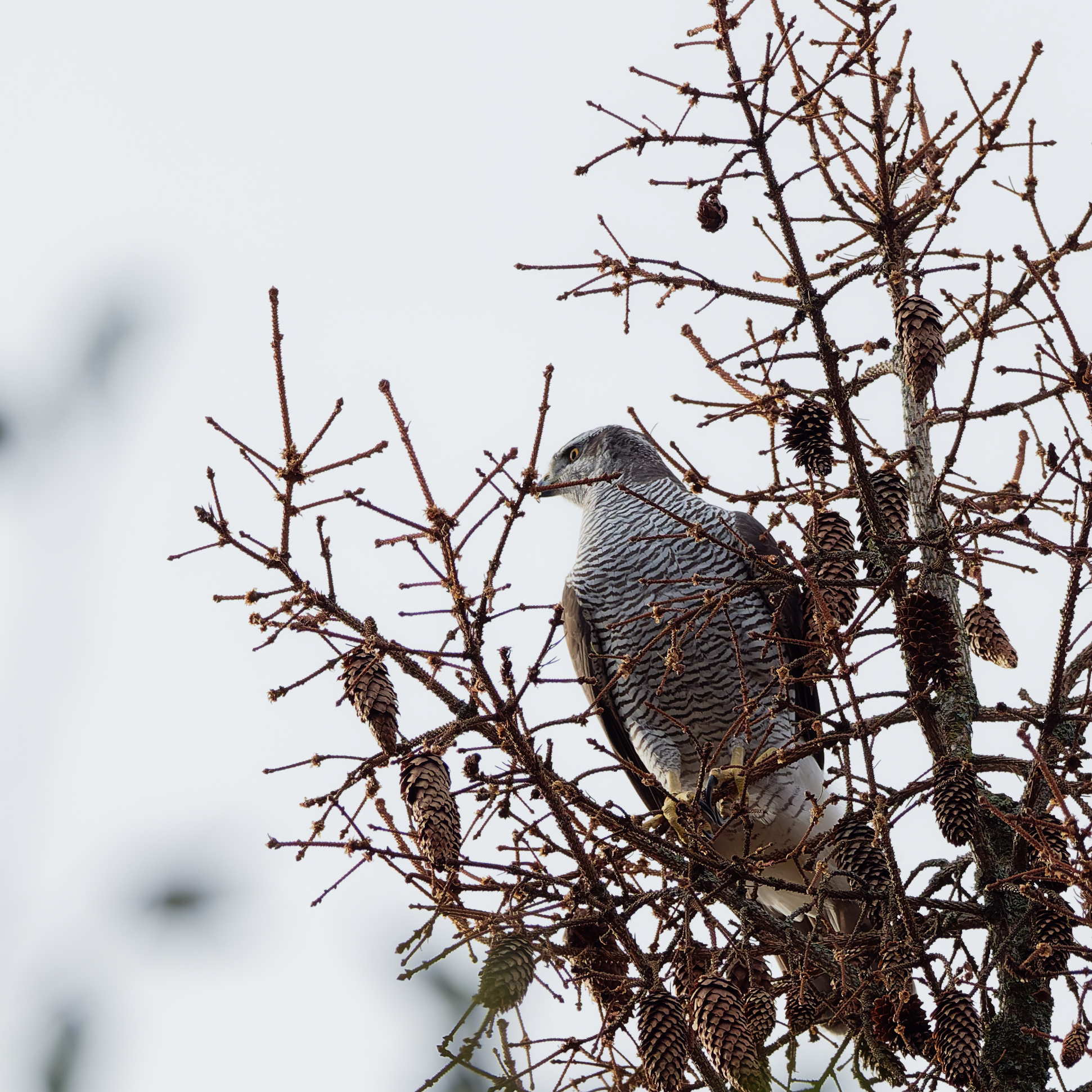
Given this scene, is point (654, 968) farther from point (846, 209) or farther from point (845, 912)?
point (846, 209)

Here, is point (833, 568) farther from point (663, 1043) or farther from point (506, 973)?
point (506, 973)

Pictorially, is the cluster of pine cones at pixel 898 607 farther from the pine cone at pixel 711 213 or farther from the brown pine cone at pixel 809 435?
the pine cone at pixel 711 213

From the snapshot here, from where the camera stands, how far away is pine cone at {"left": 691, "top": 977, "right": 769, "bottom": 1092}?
2850 millimetres

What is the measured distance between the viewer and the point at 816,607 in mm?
3189

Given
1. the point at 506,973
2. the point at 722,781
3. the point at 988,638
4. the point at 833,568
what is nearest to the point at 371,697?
the point at 506,973

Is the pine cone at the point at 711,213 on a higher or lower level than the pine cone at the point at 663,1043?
higher

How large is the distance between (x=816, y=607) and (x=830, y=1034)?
274 centimetres

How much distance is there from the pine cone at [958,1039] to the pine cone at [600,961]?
2.77 feet

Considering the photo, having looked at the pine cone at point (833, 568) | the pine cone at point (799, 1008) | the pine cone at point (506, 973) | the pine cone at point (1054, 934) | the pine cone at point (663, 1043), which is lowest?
the pine cone at point (506, 973)

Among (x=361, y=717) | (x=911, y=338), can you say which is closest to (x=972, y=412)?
(x=911, y=338)

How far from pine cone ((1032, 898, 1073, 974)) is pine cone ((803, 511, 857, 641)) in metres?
0.99

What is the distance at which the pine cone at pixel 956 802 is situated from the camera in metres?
3.48

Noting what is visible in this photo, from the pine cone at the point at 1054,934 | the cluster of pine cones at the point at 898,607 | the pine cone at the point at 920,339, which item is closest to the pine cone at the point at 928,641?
the cluster of pine cones at the point at 898,607

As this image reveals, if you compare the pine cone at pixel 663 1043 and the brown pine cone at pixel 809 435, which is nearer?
the pine cone at pixel 663 1043
